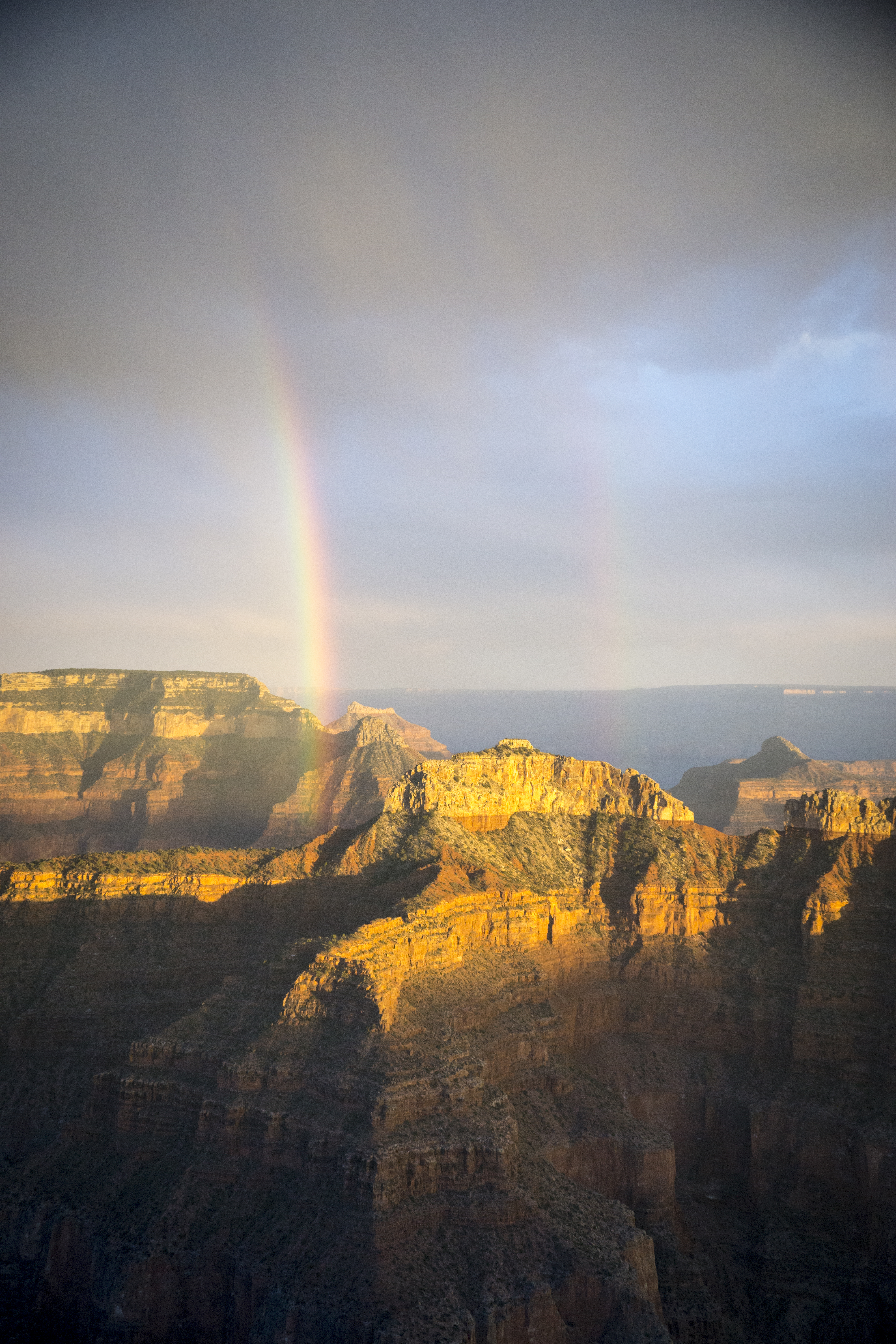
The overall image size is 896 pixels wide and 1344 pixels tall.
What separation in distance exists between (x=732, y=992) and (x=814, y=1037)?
675 cm

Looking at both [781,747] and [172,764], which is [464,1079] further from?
[781,747]

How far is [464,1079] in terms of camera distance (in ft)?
158

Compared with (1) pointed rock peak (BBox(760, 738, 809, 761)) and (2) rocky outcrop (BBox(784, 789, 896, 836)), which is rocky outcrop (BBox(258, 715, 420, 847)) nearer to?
(1) pointed rock peak (BBox(760, 738, 809, 761))

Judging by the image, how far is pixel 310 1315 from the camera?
3838cm

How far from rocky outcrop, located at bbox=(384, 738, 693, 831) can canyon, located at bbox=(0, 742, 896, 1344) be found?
1.38 ft

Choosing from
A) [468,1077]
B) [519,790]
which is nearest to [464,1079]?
[468,1077]

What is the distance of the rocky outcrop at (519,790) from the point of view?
7869cm

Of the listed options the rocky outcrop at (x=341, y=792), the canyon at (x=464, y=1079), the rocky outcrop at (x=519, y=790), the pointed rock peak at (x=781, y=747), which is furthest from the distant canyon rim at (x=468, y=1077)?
the pointed rock peak at (x=781, y=747)

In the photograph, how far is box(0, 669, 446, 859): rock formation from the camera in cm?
15000

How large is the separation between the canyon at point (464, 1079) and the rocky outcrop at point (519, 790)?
16.6 inches

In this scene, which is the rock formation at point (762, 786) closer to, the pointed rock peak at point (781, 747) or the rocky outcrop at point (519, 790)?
the pointed rock peak at point (781, 747)

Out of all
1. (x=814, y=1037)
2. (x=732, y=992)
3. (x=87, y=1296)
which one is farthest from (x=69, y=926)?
(x=814, y=1037)

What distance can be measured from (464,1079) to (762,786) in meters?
116

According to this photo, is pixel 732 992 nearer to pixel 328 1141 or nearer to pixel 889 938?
pixel 889 938
